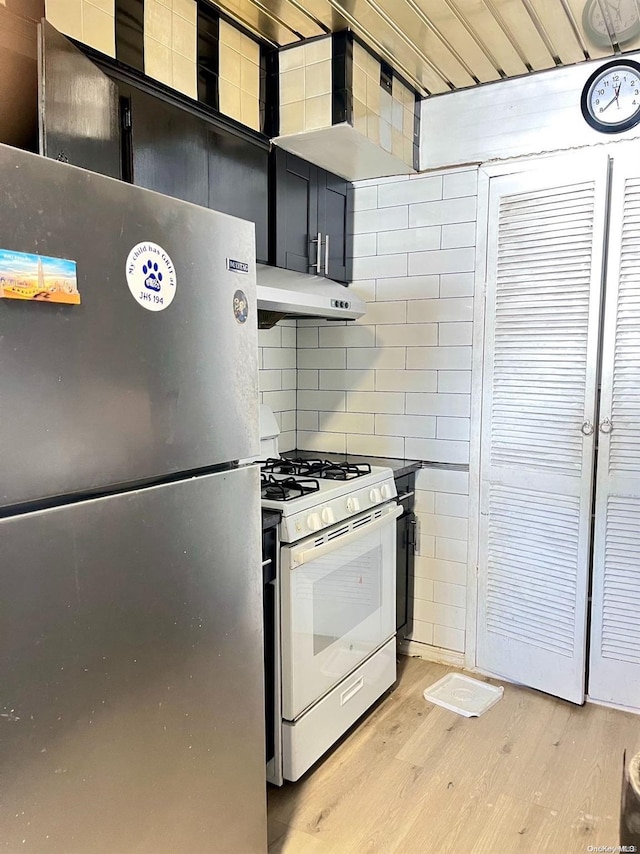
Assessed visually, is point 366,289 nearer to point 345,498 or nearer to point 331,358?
point 331,358

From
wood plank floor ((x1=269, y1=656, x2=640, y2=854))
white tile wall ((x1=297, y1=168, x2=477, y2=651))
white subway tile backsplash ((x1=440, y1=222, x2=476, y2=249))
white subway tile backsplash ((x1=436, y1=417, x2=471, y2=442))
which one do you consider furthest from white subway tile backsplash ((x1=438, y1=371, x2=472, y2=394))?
wood plank floor ((x1=269, y1=656, x2=640, y2=854))

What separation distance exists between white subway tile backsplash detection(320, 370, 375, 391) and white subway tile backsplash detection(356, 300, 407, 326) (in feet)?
0.80

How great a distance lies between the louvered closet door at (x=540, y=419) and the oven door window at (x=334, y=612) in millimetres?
524

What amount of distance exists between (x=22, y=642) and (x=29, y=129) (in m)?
0.98

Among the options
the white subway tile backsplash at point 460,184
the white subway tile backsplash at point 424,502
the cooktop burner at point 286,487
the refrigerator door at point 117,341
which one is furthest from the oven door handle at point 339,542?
the white subway tile backsplash at point 460,184

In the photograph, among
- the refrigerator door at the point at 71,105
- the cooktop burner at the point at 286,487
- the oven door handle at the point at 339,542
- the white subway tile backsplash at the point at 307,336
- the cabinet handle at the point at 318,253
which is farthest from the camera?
the white subway tile backsplash at the point at 307,336

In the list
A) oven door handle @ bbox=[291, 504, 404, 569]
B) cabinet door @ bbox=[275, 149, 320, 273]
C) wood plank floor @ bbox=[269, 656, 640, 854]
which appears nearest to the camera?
wood plank floor @ bbox=[269, 656, 640, 854]

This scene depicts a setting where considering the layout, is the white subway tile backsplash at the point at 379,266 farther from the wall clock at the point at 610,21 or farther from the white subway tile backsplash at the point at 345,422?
the wall clock at the point at 610,21

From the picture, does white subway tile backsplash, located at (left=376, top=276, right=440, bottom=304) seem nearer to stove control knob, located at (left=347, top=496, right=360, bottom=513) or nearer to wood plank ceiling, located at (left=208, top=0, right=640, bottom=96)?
wood plank ceiling, located at (left=208, top=0, right=640, bottom=96)

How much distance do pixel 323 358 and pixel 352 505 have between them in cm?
109

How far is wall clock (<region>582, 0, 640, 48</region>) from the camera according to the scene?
6.64ft

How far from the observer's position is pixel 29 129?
4.15ft

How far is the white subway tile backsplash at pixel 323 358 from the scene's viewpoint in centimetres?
310

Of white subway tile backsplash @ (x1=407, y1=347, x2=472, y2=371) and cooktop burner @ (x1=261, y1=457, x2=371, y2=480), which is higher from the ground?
white subway tile backsplash @ (x1=407, y1=347, x2=472, y2=371)
